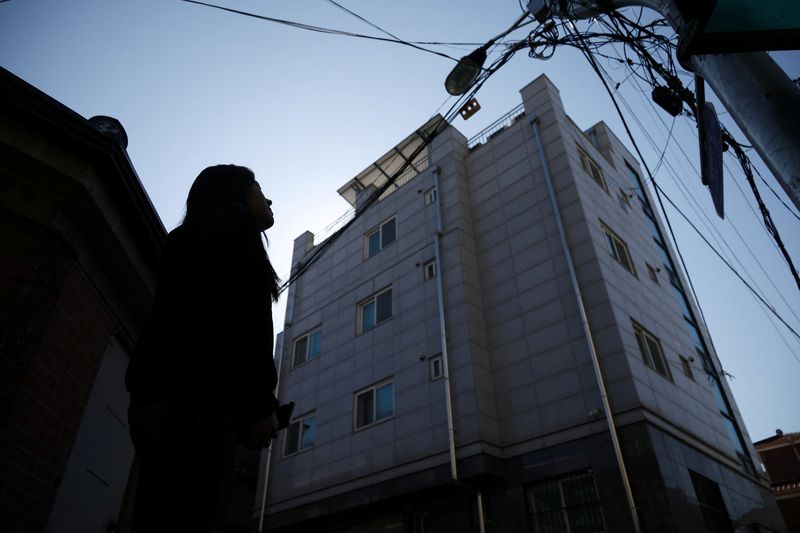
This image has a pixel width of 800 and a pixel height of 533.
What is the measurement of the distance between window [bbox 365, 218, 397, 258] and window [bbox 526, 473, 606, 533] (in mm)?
10412

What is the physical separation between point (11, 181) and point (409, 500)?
12.3 meters

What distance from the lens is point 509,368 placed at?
13789mm

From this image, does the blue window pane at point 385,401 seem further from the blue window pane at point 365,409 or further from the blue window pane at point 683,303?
the blue window pane at point 683,303

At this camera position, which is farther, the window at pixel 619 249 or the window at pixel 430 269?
the window at pixel 430 269

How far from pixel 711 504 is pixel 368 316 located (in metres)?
11.1

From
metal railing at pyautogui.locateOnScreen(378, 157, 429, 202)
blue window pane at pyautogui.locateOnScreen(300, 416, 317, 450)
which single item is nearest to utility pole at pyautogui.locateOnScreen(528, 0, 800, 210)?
blue window pane at pyautogui.locateOnScreen(300, 416, 317, 450)

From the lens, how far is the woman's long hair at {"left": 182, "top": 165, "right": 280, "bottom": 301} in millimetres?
2447

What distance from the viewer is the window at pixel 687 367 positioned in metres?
14.9

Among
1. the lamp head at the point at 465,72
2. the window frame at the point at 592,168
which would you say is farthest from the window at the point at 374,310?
the lamp head at the point at 465,72

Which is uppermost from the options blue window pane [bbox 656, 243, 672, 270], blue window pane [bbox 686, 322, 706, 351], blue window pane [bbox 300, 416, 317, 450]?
blue window pane [bbox 656, 243, 672, 270]

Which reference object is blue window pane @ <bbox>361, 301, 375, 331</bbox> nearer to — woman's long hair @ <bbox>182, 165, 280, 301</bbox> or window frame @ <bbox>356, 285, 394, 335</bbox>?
window frame @ <bbox>356, 285, 394, 335</bbox>

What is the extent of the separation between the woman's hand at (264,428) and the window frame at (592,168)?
55.2ft

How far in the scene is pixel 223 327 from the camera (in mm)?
1921

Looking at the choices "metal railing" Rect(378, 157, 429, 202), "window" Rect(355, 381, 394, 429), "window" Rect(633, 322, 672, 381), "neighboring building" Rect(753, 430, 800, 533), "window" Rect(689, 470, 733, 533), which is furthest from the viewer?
"neighboring building" Rect(753, 430, 800, 533)
